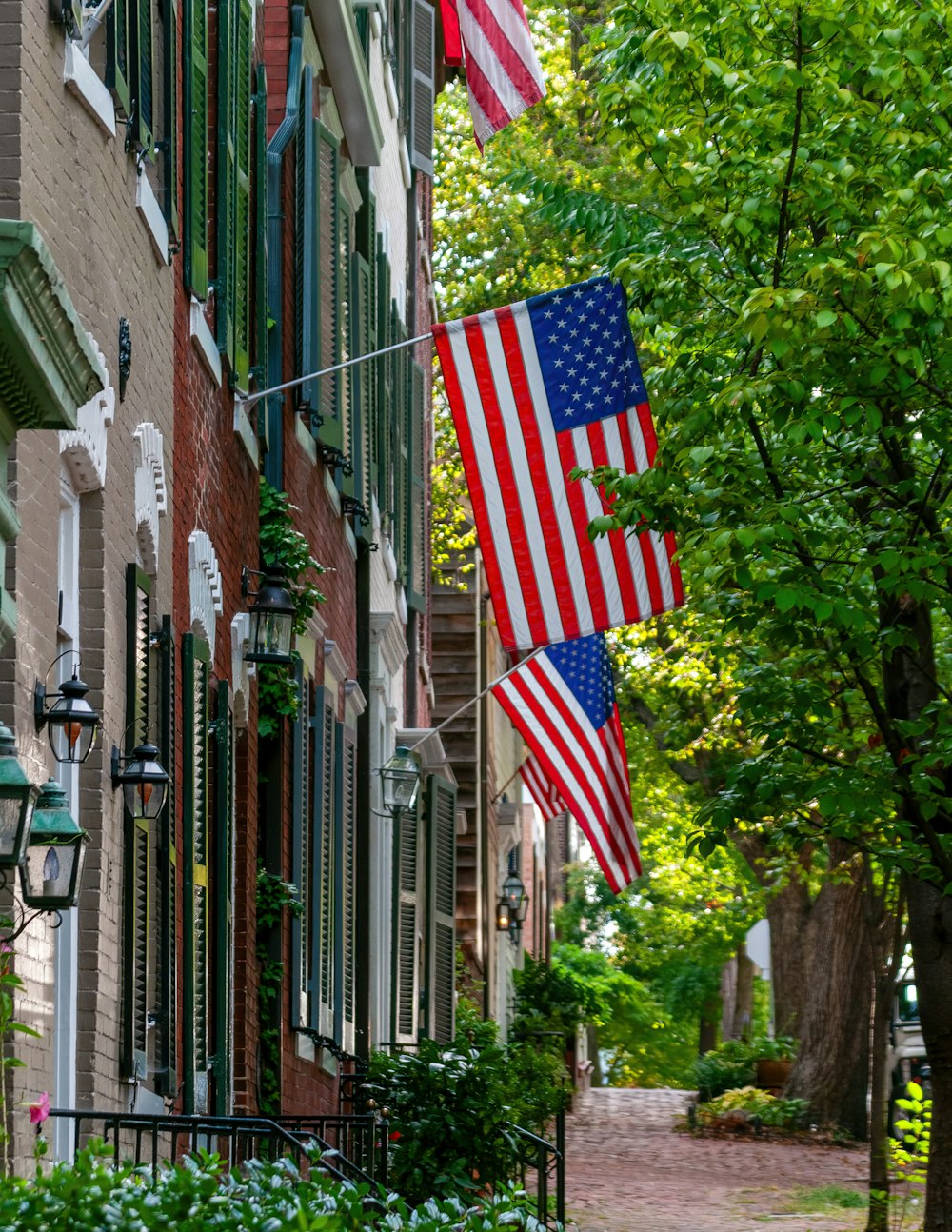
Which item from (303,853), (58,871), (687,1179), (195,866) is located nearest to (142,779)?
(58,871)

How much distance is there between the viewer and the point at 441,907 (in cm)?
2195

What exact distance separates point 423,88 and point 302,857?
12.1 metres

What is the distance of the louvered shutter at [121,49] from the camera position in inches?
311

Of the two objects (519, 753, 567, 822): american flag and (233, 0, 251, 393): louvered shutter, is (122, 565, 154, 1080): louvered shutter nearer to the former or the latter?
(233, 0, 251, 393): louvered shutter

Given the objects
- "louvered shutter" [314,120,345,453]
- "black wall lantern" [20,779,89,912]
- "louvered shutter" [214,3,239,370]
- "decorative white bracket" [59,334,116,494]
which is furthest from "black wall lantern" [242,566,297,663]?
"black wall lantern" [20,779,89,912]

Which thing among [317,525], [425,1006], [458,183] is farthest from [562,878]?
[317,525]

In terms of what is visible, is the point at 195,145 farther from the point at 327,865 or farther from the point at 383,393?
the point at 383,393

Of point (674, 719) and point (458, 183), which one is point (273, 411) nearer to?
point (674, 719)

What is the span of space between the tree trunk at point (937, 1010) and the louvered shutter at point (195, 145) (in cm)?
589

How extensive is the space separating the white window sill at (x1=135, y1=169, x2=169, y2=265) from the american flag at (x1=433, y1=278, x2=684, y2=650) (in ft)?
9.77

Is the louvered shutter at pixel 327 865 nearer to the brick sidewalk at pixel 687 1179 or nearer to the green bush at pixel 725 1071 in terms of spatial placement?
the brick sidewalk at pixel 687 1179

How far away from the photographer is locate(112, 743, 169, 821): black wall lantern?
309 inches

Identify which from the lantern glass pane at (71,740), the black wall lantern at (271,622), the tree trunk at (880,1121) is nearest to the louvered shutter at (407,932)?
the tree trunk at (880,1121)

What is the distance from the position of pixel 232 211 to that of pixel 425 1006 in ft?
37.4
